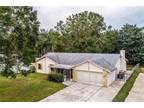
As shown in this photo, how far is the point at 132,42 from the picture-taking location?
12562mm

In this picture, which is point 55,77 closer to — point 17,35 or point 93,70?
point 93,70

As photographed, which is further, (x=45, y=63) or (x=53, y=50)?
(x=45, y=63)

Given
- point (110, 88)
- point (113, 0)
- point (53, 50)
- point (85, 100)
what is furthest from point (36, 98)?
point (113, 0)

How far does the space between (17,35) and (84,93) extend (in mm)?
4120

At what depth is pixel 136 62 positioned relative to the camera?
12.3m

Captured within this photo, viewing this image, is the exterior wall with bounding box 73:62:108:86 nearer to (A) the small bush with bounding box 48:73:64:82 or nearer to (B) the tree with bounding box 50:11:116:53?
(A) the small bush with bounding box 48:73:64:82

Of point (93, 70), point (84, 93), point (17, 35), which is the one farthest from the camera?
point (93, 70)

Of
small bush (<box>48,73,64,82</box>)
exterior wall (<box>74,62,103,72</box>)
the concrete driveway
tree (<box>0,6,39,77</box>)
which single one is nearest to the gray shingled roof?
exterior wall (<box>74,62,103,72</box>)

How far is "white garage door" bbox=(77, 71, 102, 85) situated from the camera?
1301 cm

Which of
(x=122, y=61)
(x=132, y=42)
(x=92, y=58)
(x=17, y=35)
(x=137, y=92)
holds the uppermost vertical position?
(x=17, y=35)

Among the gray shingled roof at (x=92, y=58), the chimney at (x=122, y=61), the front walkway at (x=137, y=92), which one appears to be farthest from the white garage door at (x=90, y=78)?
the front walkway at (x=137, y=92)

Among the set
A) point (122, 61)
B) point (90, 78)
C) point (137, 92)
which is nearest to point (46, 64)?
point (90, 78)
